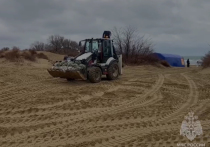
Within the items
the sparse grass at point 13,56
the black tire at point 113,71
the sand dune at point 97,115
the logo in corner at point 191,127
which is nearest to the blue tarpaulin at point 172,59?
the sparse grass at point 13,56

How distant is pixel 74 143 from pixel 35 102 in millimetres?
3546

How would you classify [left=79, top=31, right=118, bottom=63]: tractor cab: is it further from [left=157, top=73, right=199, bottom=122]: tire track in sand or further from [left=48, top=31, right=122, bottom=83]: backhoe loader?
[left=157, top=73, right=199, bottom=122]: tire track in sand

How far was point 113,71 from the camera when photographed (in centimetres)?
1323

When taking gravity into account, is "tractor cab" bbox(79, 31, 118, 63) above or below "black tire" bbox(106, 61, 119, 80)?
above

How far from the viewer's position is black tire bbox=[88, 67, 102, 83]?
37.6 ft

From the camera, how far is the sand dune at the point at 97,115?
4832mm

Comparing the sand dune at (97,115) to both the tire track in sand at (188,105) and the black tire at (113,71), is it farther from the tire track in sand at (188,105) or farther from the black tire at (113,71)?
the black tire at (113,71)

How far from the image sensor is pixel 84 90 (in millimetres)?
9867

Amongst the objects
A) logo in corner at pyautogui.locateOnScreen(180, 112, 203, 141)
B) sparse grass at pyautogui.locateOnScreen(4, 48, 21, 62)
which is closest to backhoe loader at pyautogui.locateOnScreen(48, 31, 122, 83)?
logo in corner at pyautogui.locateOnScreen(180, 112, 203, 141)

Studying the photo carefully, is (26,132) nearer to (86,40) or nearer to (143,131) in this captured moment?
(143,131)

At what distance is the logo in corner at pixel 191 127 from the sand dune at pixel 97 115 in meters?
0.11

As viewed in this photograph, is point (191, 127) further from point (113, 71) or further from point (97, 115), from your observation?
point (113, 71)

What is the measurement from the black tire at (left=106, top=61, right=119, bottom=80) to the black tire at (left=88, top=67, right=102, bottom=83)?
88 cm

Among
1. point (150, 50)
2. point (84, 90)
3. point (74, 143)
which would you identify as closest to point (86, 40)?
point (84, 90)
